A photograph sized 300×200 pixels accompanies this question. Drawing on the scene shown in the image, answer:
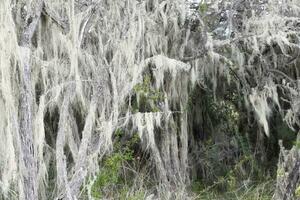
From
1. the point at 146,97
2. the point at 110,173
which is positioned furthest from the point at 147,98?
the point at 110,173

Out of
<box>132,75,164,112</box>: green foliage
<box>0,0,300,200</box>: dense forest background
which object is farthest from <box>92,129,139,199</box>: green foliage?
<box>132,75,164,112</box>: green foliage

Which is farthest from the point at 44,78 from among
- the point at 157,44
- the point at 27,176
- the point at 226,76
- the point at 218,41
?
the point at 226,76

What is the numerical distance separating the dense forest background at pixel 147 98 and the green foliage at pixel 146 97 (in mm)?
12

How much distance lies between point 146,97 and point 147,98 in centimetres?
1

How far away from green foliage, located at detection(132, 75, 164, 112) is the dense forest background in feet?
0.04

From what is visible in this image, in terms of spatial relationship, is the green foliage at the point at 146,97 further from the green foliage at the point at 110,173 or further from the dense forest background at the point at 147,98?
the green foliage at the point at 110,173

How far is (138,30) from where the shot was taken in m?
3.69

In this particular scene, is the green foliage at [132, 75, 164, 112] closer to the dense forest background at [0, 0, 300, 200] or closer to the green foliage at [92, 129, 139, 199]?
the dense forest background at [0, 0, 300, 200]

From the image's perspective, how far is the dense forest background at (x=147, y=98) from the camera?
3.13m

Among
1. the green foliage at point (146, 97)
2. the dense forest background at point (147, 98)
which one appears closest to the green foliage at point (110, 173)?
the dense forest background at point (147, 98)

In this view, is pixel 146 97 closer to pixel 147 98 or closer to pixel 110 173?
pixel 147 98

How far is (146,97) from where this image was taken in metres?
3.94

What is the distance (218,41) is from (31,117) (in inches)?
67.6

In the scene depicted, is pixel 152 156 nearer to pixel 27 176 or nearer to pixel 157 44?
pixel 157 44
